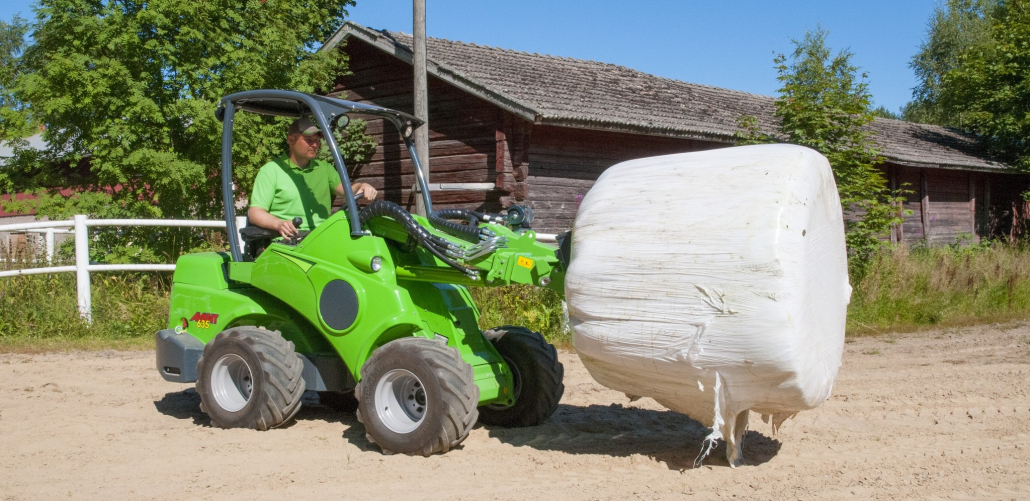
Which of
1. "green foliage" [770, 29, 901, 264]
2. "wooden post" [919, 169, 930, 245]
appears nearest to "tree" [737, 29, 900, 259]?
"green foliage" [770, 29, 901, 264]

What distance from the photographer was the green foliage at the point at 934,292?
10812 mm

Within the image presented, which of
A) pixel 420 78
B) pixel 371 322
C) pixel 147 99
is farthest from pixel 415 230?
pixel 420 78

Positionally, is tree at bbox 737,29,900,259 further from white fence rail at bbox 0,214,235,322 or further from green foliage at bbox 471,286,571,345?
white fence rail at bbox 0,214,235,322

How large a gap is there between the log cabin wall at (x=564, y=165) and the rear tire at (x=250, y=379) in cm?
917

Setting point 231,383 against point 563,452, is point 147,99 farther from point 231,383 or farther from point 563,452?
point 563,452

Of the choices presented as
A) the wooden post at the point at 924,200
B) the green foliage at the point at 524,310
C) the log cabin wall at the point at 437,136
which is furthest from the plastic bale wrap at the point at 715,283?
the wooden post at the point at 924,200

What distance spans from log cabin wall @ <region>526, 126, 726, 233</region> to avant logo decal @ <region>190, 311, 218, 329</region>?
880 centimetres

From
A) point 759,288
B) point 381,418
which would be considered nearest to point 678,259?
point 759,288

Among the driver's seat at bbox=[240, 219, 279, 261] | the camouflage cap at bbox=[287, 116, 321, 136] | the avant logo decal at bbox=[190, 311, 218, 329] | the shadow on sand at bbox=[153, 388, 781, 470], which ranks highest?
the camouflage cap at bbox=[287, 116, 321, 136]

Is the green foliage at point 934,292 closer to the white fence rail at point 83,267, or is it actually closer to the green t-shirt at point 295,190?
the white fence rail at point 83,267

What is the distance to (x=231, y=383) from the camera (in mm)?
5965

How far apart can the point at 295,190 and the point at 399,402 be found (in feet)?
5.94

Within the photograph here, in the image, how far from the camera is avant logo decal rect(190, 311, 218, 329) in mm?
6234

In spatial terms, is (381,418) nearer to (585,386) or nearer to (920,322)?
(585,386)
